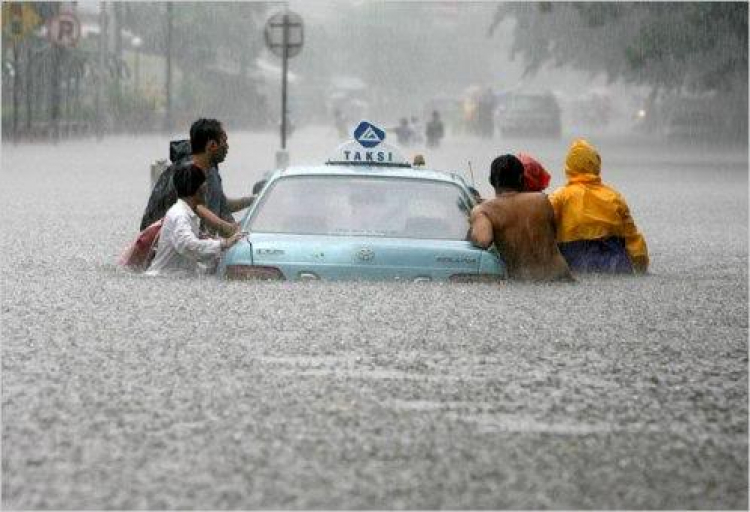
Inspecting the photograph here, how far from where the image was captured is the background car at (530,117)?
8219 centimetres

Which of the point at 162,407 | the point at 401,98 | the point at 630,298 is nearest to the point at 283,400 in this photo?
the point at 162,407

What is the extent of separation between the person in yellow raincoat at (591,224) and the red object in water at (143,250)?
130 inches

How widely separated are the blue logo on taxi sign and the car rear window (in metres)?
1.24

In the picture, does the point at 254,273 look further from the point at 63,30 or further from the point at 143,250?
the point at 63,30

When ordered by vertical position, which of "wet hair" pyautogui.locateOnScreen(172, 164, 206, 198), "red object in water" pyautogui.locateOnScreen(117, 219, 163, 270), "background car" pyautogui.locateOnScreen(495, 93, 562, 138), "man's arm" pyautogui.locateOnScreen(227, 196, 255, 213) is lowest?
"background car" pyautogui.locateOnScreen(495, 93, 562, 138)

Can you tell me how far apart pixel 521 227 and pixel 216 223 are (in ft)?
7.46

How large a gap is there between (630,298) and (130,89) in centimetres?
6989

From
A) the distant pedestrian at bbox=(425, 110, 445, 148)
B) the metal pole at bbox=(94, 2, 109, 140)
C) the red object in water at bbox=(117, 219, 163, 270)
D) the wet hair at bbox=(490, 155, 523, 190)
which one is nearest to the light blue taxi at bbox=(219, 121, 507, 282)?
the wet hair at bbox=(490, 155, 523, 190)

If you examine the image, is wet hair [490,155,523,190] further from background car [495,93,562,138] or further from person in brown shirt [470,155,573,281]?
background car [495,93,562,138]

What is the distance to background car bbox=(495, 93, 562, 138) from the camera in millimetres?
82188

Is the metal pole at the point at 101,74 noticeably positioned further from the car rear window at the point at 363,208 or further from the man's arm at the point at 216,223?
the car rear window at the point at 363,208

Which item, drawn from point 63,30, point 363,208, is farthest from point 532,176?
point 63,30

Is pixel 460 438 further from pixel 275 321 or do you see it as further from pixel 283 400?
pixel 275 321

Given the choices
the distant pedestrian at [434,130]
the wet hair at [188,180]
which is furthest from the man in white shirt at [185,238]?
the distant pedestrian at [434,130]
